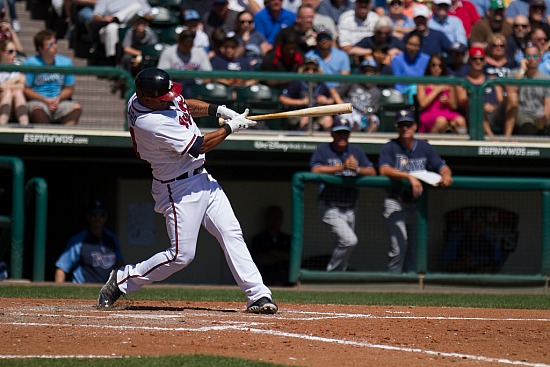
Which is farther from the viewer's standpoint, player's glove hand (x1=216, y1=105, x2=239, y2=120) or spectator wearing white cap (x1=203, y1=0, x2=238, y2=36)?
spectator wearing white cap (x1=203, y1=0, x2=238, y2=36)

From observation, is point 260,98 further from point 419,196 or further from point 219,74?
point 419,196

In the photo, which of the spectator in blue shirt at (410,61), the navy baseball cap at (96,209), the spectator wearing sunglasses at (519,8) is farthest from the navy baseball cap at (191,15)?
the spectator wearing sunglasses at (519,8)

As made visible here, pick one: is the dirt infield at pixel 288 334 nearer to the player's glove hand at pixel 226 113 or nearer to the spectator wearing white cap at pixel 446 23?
the player's glove hand at pixel 226 113

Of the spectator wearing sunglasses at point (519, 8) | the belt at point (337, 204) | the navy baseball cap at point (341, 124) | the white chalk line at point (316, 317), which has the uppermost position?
the spectator wearing sunglasses at point (519, 8)

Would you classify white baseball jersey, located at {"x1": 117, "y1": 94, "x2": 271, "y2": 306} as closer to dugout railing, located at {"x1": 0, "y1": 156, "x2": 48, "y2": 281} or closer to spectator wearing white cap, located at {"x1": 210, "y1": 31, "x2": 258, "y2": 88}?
dugout railing, located at {"x1": 0, "y1": 156, "x2": 48, "y2": 281}

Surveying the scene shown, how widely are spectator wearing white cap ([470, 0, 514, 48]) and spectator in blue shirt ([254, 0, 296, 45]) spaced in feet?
7.74

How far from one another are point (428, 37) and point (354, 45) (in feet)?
2.99

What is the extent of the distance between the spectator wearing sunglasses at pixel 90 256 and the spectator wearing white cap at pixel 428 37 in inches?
174

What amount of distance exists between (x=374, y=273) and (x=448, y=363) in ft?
18.1

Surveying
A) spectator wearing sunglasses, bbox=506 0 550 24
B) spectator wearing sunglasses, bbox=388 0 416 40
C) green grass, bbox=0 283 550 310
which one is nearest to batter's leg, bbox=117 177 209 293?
green grass, bbox=0 283 550 310

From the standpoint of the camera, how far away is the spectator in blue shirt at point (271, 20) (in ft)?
40.9

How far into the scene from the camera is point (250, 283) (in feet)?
21.2

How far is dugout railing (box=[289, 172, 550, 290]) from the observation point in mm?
10109

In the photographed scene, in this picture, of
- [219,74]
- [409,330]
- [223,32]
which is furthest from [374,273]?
[409,330]
